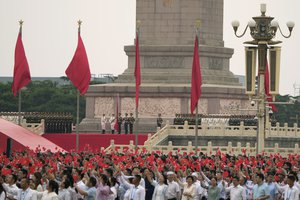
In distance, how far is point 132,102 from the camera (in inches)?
2576

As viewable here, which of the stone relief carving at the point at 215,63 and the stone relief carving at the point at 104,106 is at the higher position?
the stone relief carving at the point at 215,63

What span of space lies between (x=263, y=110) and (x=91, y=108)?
77.4 feet

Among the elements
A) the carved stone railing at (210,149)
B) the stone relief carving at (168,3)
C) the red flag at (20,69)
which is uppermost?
Answer: the stone relief carving at (168,3)

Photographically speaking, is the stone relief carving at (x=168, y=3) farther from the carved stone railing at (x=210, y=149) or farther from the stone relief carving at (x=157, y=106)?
the carved stone railing at (x=210, y=149)

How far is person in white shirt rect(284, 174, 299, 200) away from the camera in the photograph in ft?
85.9

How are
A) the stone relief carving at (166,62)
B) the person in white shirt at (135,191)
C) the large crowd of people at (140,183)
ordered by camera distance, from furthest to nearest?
the stone relief carving at (166,62)
the person in white shirt at (135,191)
the large crowd of people at (140,183)

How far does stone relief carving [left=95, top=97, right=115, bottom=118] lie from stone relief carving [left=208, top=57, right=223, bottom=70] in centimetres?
551

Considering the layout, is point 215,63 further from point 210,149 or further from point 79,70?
point 79,70

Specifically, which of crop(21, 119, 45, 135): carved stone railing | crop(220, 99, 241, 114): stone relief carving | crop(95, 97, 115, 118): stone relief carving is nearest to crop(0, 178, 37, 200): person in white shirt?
crop(21, 119, 45, 135): carved stone railing

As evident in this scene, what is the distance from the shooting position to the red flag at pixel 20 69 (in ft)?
155

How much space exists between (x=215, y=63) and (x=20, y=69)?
2200 cm


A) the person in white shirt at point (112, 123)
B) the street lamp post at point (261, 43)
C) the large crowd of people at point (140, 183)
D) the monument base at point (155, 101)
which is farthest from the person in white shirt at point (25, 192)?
the monument base at point (155, 101)

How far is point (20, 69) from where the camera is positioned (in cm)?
4741

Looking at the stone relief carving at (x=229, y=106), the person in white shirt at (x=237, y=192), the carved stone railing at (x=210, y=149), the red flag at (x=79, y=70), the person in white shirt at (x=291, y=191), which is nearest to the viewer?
the person in white shirt at (x=291, y=191)
